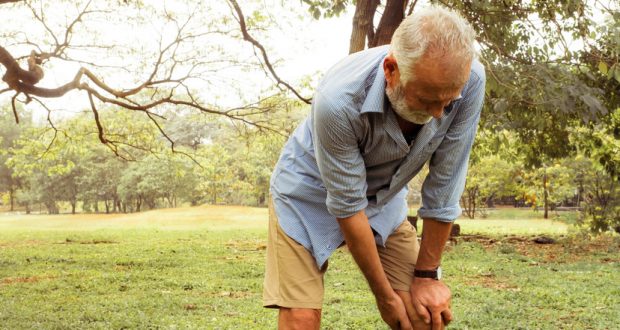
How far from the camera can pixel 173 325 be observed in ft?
19.2

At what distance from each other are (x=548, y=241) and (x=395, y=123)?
1326 centimetres

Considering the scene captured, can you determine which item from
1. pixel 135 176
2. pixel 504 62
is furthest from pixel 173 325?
pixel 135 176

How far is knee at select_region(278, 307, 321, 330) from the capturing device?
242 cm

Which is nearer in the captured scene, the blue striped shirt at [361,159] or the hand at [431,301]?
the blue striped shirt at [361,159]

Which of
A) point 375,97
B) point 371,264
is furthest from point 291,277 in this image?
point 375,97

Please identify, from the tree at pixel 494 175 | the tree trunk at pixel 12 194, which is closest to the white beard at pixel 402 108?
the tree at pixel 494 175

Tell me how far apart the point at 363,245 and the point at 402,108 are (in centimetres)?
54

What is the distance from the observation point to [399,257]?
2.69 metres

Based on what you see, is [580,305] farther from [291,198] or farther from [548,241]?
[548,241]

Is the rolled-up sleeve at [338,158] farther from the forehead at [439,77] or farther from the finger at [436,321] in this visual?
the finger at [436,321]

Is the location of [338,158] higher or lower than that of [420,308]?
higher

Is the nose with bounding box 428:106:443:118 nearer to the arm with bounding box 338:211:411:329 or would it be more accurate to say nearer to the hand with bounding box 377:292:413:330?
the arm with bounding box 338:211:411:329

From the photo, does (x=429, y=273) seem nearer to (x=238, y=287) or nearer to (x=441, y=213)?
(x=441, y=213)

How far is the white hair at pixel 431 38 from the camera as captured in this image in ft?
6.06
